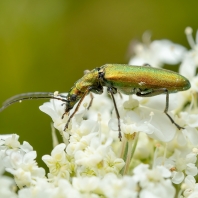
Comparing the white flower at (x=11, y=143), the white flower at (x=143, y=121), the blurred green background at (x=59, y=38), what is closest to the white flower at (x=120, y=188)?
the white flower at (x=143, y=121)

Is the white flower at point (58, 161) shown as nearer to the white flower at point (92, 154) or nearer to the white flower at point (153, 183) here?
the white flower at point (92, 154)

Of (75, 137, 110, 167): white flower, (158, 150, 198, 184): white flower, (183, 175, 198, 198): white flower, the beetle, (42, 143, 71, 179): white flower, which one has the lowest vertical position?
(183, 175, 198, 198): white flower

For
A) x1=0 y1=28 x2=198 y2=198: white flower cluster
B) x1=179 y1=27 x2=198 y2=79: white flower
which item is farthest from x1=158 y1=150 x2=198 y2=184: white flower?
x1=179 y1=27 x2=198 y2=79: white flower

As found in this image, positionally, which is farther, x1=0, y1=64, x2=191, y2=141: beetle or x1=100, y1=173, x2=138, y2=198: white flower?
x1=0, y1=64, x2=191, y2=141: beetle

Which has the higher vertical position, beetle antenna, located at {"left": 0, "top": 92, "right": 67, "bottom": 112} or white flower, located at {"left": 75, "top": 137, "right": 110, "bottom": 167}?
beetle antenna, located at {"left": 0, "top": 92, "right": 67, "bottom": 112}

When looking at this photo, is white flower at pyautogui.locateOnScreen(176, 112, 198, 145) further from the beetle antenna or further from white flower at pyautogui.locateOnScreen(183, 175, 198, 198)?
the beetle antenna

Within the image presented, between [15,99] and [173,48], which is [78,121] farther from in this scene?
[173,48]
